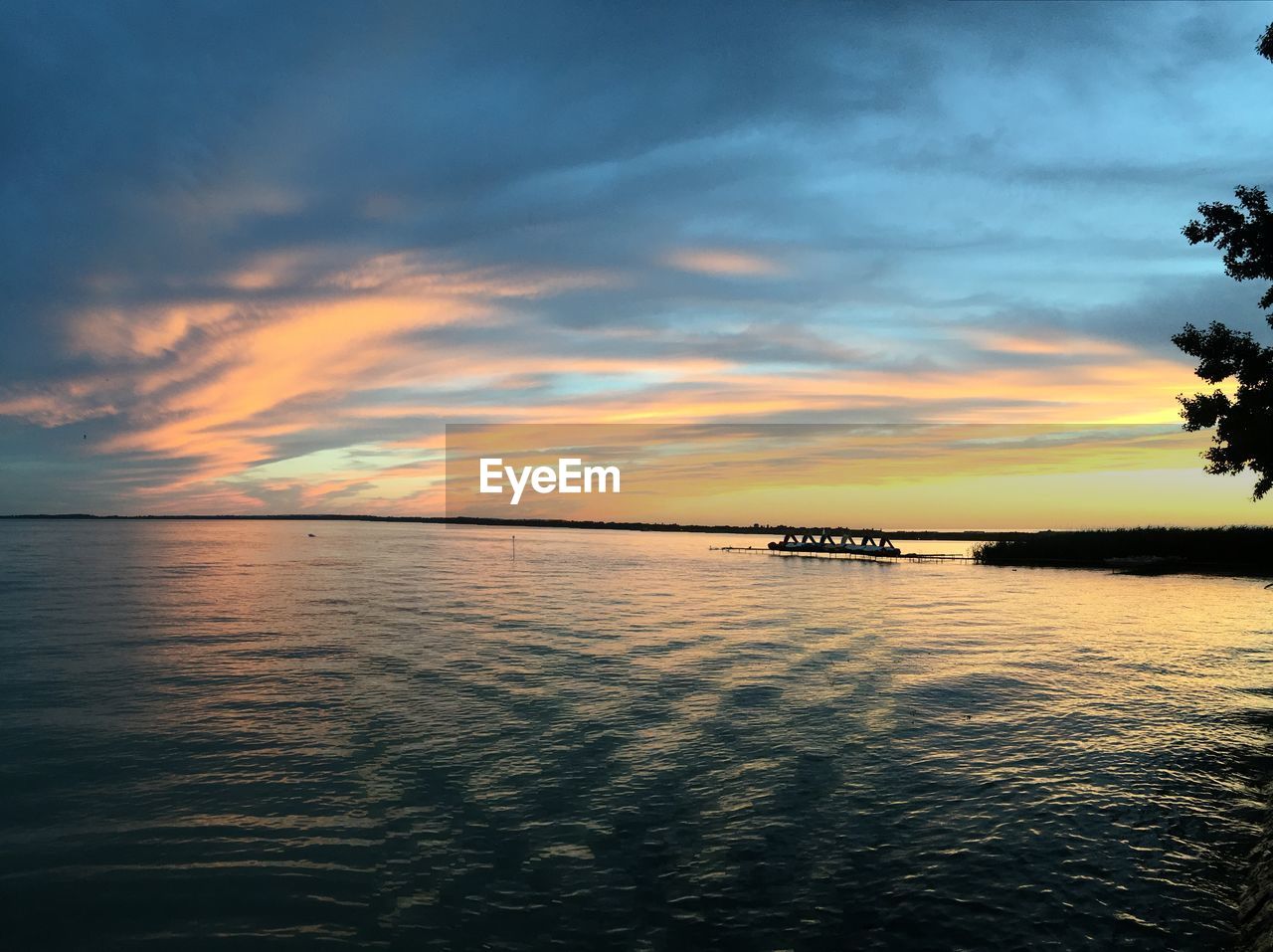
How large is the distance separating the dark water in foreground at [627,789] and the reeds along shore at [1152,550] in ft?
170

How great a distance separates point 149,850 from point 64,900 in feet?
4.49

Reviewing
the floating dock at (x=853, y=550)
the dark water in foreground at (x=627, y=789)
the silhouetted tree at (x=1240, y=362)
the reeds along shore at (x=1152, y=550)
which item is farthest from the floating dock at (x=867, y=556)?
the silhouetted tree at (x=1240, y=362)

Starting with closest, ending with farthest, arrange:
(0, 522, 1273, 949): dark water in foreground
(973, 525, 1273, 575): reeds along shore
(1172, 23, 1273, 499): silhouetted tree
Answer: (0, 522, 1273, 949): dark water in foreground
(1172, 23, 1273, 499): silhouetted tree
(973, 525, 1273, 575): reeds along shore

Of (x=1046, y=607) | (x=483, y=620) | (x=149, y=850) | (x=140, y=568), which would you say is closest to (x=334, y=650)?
(x=483, y=620)

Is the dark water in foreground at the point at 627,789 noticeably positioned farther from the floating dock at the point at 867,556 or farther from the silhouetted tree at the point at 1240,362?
the floating dock at the point at 867,556

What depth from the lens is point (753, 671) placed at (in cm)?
2419

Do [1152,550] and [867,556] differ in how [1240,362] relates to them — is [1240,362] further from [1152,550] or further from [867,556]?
[867,556]

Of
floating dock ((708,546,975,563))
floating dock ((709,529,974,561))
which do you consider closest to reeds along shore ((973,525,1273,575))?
floating dock ((708,546,975,563))

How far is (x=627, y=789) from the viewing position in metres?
13.4

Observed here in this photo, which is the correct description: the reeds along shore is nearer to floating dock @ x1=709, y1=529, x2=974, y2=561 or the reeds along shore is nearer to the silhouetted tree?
floating dock @ x1=709, y1=529, x2=974, y2=561

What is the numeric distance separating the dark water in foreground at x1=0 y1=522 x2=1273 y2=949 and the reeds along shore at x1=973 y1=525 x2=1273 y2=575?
51.9 meters

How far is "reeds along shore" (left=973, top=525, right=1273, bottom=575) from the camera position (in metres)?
74.4

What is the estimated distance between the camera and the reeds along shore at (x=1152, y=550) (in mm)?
74438

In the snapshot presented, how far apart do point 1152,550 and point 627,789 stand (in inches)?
3470
